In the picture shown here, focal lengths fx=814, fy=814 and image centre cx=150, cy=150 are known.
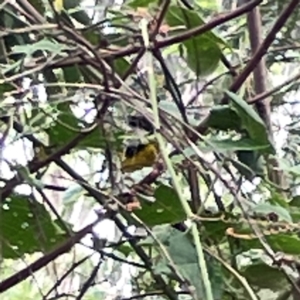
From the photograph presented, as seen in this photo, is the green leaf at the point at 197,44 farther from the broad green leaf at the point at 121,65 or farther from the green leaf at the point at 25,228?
the green leaf at the point at 25,228

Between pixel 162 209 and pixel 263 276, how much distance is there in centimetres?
10

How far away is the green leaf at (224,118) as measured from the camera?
0.64 meters

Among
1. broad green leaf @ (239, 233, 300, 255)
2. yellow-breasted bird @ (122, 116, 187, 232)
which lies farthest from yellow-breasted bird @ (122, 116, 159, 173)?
broad green leaf @ (239, 233, 300, 255)

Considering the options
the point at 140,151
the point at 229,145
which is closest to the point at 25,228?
the point at 140,151

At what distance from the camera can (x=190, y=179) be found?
2.48ft

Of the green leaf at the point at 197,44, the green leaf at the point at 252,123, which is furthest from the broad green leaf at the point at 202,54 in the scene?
the green leaf at the point at 252,123

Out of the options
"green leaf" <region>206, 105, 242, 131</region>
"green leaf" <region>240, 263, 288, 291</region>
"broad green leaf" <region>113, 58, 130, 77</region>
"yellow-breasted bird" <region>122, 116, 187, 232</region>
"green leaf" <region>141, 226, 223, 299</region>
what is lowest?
"green leaf" <region>240, 263, 288, 291</region>

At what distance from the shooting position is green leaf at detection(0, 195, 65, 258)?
0.75 m

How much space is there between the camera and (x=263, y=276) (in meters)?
0.68

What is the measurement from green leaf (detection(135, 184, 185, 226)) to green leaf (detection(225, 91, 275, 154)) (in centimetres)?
8

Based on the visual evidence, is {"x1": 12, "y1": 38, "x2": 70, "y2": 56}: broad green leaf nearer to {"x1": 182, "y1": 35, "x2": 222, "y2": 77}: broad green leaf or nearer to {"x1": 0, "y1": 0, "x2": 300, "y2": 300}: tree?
{"x1": 0, "y1": 0, "x2": 300, "y2": 300}: tree

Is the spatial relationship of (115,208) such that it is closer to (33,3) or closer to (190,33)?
(190,33)

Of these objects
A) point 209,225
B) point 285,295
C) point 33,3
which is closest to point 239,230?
point 209,225

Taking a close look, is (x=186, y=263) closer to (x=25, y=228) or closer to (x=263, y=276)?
(x=263, y=276)
